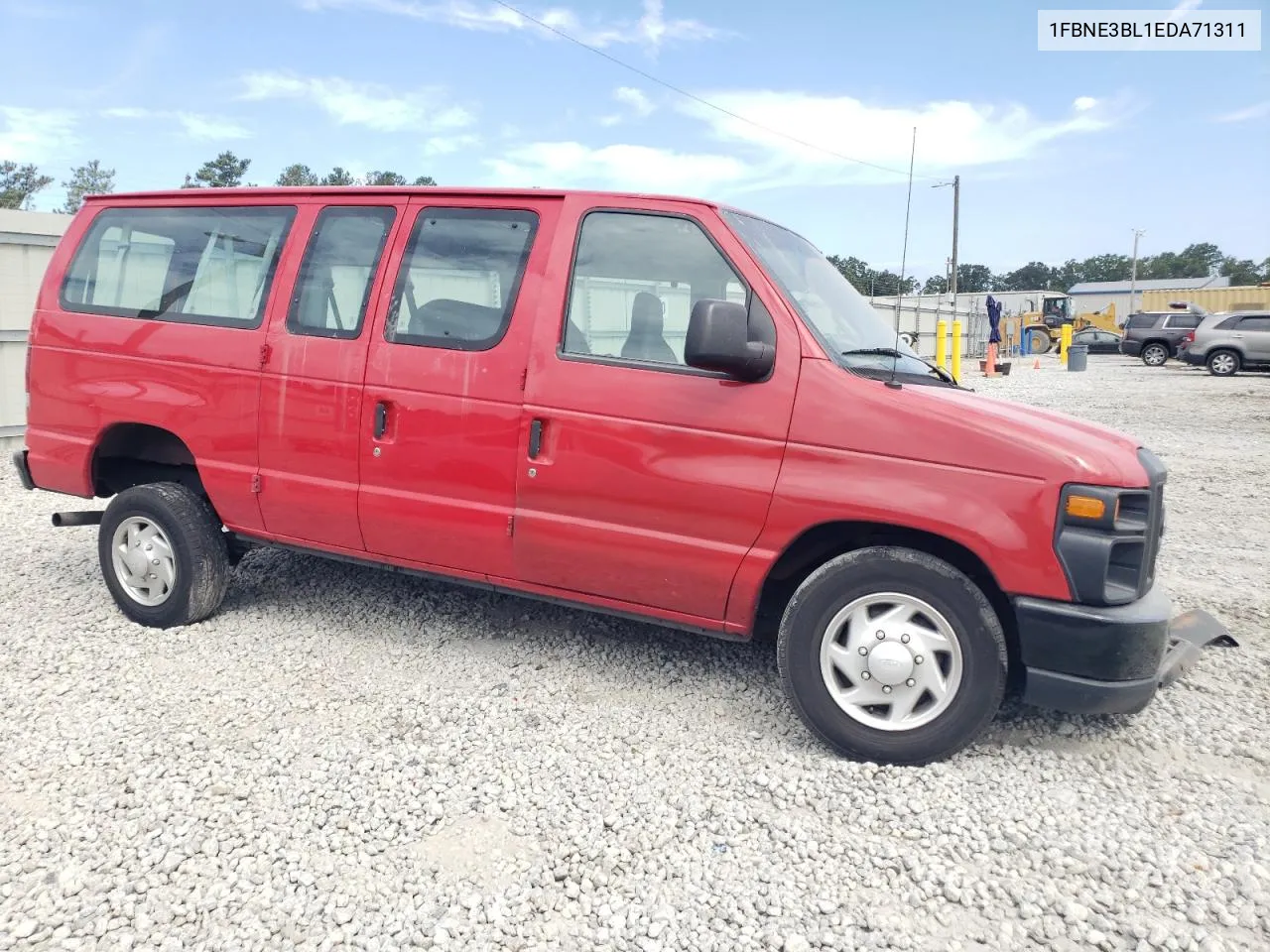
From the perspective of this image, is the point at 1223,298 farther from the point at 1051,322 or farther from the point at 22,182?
the point at 22,182

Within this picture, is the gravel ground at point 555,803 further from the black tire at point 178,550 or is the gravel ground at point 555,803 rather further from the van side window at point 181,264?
the van side window at point 181,264

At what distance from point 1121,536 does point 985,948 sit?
1.34 metres

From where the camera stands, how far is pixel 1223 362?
24.2m

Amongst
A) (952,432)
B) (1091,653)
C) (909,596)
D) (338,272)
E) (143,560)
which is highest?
(338,272)

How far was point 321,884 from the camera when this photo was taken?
99.5 inches

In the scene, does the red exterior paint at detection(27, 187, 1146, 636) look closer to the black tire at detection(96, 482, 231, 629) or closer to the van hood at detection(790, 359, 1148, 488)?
the van hood at detection(790, 359, 1148, 488)

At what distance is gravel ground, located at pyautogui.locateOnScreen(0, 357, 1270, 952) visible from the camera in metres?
2.41

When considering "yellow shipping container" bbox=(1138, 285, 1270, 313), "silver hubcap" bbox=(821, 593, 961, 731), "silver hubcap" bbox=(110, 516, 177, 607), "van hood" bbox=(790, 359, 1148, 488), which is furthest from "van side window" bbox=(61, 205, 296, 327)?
"yellow shipping container" bbox=(1138, 285, 1270, 313)

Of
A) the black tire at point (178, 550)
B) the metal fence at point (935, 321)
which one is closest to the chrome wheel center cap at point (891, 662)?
the black tire at point (178, 550)

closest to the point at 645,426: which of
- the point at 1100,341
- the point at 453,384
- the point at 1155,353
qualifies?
the point at 453,384

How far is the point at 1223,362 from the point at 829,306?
83.5 ft

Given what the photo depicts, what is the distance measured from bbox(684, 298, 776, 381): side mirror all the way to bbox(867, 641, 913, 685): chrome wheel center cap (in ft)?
3.58

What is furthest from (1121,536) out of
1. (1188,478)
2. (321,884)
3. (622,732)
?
(1188,478)

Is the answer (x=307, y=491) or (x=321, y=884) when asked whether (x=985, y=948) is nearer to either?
(x=321, y=884)
